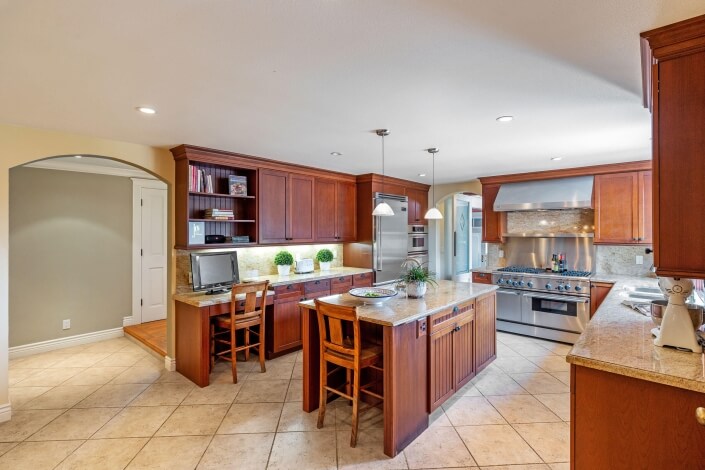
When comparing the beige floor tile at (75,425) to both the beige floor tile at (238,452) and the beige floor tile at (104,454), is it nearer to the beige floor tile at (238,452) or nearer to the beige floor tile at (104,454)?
the beige floor tile at (104,454)

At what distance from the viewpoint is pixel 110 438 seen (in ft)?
8.19

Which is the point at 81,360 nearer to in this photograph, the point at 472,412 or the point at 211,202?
the point at 211,202

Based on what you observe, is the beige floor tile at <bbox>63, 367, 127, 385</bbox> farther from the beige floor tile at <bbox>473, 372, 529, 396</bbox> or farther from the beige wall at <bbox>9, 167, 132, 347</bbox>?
the beige floor tile at <bbox>473, 372, 529, 396</bbox>

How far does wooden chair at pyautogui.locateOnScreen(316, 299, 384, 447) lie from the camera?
2340 mm

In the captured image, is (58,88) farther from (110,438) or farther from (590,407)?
(590,407)

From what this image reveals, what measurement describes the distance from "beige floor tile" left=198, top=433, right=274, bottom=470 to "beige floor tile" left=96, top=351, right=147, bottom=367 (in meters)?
2.19

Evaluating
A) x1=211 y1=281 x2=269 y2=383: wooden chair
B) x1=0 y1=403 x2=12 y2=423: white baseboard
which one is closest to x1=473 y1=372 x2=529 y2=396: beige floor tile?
x1=211 y1=281 x2=269 y2=383: wooden chair

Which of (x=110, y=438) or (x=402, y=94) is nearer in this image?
(x=402, y=94)

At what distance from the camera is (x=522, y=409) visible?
2.88m

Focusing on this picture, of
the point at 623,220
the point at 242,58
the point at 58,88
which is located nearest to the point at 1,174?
the point at 58,88

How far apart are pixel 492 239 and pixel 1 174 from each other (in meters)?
5.75

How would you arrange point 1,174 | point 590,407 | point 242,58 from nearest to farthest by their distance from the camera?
point 590,407 < point 242,58 < point 1,174

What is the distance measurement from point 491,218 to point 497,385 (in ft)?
9.40

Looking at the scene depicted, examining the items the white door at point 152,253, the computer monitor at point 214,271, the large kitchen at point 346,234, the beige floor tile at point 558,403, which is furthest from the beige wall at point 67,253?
the beige floor tile at point 558,403
